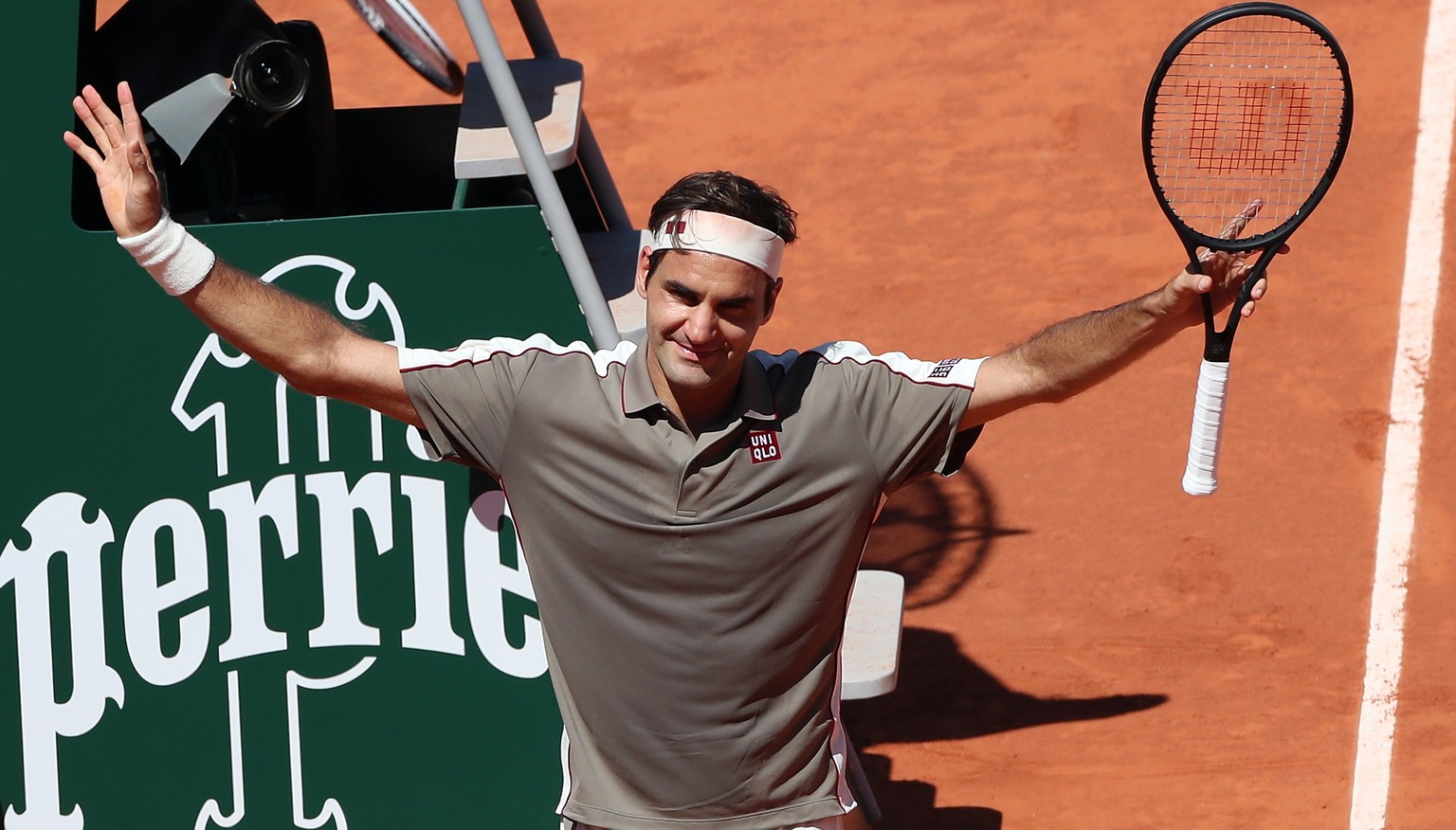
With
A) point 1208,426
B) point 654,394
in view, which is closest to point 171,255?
point 654,394

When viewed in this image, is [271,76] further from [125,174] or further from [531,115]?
[125,174]

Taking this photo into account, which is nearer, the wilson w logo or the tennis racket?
the tennis racket

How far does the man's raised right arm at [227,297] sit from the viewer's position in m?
2.92

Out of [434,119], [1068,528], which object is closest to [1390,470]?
[1068,528]

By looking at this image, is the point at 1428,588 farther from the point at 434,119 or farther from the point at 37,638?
the point at 37,638

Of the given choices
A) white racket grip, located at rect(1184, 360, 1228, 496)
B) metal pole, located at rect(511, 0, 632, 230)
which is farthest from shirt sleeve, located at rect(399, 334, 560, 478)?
metal pole, located at rect(511, 0, 632, 230)

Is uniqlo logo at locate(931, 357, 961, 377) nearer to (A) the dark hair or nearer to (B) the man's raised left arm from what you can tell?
(B) the man's raised left arm

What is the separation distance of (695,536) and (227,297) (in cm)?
89

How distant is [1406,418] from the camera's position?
6.75 m

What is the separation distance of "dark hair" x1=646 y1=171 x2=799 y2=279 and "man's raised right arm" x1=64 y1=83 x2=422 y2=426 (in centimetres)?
53

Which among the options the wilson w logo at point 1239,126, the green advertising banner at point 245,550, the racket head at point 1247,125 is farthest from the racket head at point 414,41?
the green advertising banner at point 245,550

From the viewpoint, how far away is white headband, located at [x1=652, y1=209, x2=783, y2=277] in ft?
9.93

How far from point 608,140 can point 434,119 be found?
3.72 meters

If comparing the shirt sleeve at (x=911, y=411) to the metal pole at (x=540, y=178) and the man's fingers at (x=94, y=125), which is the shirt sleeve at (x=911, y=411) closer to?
the metal pole at (x=540, y=178)
